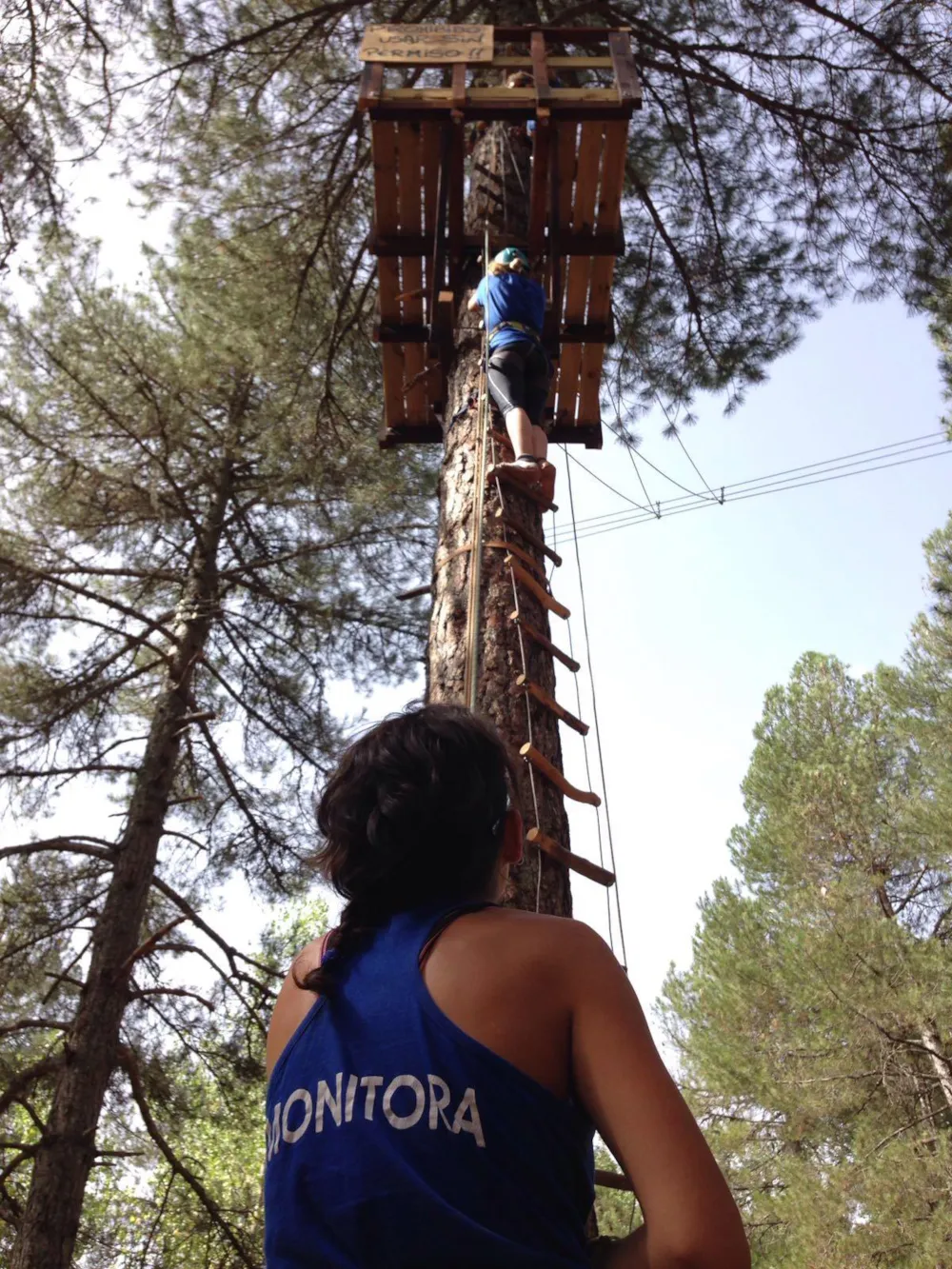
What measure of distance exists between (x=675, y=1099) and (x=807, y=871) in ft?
47.9

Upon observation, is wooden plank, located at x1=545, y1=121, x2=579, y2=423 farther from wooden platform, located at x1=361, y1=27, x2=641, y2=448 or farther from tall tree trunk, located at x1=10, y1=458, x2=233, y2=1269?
tall tree trunk, located at x1=10, y1=458, x2=233, y2=1269

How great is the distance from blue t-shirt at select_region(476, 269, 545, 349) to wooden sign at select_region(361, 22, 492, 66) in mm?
796

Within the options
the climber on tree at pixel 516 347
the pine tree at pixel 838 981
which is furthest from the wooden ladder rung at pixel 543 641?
the pine tree at pixel 838 981

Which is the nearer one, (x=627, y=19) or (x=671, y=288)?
(x=627, y=19)

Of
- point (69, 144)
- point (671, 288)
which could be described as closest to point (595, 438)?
point (671, 288)

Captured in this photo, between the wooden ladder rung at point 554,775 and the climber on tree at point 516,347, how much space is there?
1.27 meters

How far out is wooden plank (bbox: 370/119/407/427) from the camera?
3.98m

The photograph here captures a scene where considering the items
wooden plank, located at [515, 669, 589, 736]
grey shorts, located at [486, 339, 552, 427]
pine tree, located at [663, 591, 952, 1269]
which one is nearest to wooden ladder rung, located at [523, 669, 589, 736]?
wooden plank, located at [515, 669, 589, 736]

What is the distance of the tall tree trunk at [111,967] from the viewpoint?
5516mm

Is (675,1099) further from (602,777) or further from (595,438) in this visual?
(595,438)

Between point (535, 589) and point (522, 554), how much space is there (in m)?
0.14

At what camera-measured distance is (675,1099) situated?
96cm

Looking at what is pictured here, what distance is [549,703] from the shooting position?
8.77ft

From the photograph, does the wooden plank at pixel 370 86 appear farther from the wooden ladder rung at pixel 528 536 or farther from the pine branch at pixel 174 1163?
the pine branch at pixel 174 1163
